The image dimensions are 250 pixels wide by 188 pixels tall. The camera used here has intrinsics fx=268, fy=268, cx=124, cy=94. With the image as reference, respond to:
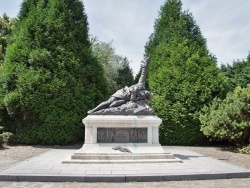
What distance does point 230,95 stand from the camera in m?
12.7

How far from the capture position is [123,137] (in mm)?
9312

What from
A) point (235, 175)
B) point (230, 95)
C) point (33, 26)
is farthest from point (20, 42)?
point (235, 175)

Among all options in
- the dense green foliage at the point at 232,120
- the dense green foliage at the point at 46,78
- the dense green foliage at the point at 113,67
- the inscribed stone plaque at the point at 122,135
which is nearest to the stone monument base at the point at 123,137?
the inscribed stone plaque at the point at 122,135

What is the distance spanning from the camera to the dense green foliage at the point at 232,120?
11.6 meters

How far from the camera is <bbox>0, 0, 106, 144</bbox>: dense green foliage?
12711mm

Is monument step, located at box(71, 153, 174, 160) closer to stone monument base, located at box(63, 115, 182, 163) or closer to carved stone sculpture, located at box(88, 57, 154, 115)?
stone monument base, located at box(63, 115, 182, 163)

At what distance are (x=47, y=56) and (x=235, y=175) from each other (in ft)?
32.4

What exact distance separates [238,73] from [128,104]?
14.7m

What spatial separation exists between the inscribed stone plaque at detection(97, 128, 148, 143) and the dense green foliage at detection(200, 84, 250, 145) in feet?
13.0

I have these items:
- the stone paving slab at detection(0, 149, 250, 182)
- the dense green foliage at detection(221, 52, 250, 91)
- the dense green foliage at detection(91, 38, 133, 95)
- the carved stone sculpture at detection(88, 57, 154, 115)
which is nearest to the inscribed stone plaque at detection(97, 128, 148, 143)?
the carved stone sculpture at detection(88, 57, 154, 115)

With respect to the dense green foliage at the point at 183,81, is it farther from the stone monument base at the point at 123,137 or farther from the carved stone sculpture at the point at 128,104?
the stone monument base at the point at 123,137

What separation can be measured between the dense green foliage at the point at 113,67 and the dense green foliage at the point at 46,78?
5506 mm

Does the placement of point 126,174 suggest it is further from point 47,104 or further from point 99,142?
point 47,104

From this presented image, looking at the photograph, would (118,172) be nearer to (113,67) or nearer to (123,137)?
(123,137)
